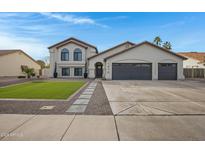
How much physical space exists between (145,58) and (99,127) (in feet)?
66.6

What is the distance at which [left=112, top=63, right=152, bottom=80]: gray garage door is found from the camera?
22891 mm

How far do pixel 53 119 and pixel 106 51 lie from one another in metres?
23.8

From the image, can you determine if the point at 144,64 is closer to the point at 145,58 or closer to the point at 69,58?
the point at 145,58

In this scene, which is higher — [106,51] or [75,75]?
[106,51]

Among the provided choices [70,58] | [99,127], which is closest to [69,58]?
[70,58]

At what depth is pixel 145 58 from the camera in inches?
907

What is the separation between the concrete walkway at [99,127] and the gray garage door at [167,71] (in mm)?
18815

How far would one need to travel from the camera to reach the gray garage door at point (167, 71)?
23.0 metres

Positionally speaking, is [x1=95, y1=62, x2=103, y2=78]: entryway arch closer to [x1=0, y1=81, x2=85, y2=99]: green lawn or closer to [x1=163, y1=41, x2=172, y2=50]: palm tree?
[x1=0, y1=81, x2=85, y2=99]: green lawn

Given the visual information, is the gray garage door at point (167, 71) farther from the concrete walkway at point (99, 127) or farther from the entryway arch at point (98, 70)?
the concrete walkway at point (99, 127)
